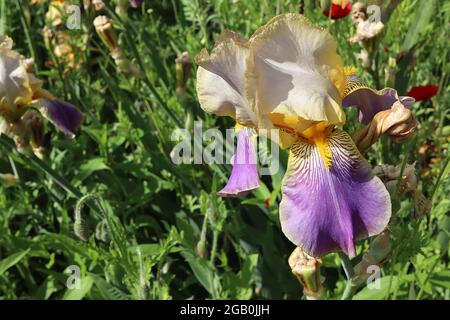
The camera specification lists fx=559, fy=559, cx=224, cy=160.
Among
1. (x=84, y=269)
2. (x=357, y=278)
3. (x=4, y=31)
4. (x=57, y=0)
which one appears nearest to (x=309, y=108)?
(x=357, y=278)

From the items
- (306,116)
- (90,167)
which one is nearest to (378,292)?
(306,116)

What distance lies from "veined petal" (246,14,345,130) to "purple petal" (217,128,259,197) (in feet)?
0.55

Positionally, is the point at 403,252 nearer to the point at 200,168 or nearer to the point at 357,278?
the point at 357,278

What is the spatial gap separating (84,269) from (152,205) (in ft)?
1.60

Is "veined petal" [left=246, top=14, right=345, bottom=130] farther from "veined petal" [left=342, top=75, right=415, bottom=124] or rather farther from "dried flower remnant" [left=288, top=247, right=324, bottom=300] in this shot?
"dried flower remnant" [left=288, top=247, right=324, bottom=300]

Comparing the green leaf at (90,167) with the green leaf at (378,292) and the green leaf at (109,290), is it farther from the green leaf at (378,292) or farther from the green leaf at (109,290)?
the green leaf at (378,292)

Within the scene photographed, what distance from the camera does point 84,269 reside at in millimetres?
1831

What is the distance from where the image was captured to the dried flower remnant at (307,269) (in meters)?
1.30

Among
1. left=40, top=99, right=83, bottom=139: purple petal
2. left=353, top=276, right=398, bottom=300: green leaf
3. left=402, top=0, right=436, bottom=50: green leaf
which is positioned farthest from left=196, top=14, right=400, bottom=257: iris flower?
left=402, top=0, right=436, bottom=50: green leaf

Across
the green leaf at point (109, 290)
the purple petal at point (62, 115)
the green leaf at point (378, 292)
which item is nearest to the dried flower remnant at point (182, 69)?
the purple petal at point (62, 115)

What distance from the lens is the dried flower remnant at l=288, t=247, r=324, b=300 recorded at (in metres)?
1.30

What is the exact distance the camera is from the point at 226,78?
1.14 metres
